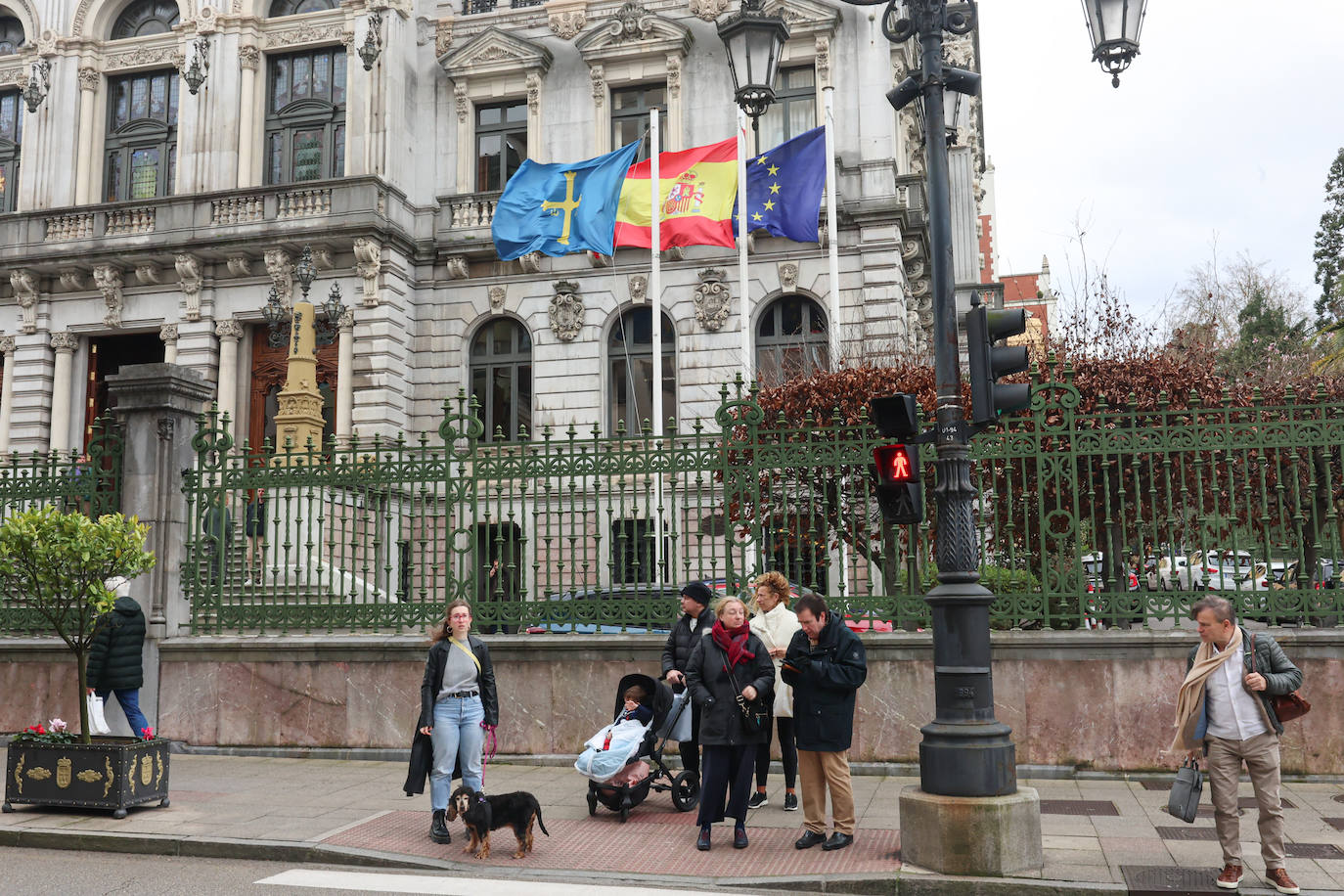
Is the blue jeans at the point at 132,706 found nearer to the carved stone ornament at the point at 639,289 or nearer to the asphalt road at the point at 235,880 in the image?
the asphalt road at the point at 235,880

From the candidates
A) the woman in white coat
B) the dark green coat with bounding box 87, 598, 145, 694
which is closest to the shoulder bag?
the woman in white coat

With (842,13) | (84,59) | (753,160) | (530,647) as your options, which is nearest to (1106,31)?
(530,647)

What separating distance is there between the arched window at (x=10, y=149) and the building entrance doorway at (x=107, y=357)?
5.27 meters

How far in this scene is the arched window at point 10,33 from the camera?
31828 millimetres

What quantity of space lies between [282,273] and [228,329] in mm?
2196

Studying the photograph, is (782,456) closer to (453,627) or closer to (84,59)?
(453,627)

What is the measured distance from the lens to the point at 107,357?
30312 millimetres

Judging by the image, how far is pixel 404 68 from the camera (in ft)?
95.1

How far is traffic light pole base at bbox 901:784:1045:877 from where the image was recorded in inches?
276

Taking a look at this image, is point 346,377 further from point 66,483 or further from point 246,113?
point 66,483

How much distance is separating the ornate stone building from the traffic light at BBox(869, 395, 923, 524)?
703 inches

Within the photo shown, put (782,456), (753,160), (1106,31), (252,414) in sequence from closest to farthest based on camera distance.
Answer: (1106,31), (782,456), (753,160), (252,414)

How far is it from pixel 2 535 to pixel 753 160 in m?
16.9

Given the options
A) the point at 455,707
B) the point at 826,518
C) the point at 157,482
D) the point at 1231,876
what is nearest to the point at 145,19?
the point at 157,482
